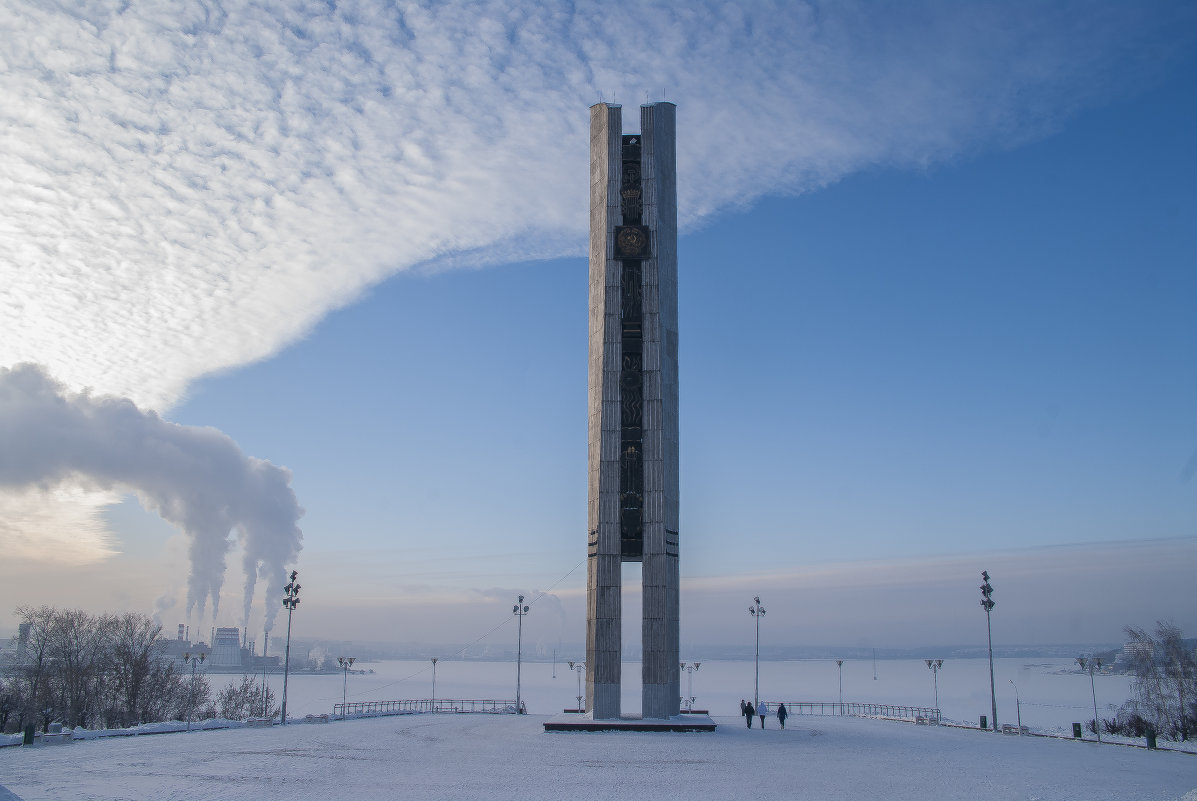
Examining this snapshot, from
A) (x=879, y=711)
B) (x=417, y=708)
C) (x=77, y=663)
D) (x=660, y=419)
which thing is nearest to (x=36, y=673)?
(x=77, y=663)

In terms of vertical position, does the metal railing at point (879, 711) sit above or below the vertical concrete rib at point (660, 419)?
below

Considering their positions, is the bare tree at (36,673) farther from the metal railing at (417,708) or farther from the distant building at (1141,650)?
the distant building at (1141,650)

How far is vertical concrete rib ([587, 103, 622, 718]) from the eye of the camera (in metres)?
38.8

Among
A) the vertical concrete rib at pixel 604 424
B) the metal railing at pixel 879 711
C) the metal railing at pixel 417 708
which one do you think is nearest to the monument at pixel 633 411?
the vertical concrete rib at pixel 604 424

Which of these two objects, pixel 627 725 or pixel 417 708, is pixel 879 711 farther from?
pixel 627 725

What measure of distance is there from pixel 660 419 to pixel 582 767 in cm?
1962

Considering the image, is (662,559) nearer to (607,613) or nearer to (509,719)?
(607,613)

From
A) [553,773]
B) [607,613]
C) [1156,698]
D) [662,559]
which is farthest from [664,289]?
[1156,698]

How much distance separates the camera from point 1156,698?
163ft

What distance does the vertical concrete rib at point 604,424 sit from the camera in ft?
127

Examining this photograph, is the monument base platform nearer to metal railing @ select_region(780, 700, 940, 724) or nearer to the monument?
the monument

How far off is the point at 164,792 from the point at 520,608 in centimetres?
3402

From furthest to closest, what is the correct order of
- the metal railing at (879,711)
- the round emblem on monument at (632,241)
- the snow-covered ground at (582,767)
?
the metal railing at (879,711), the round emblem on monument at (632,241), the snow-covered ground at (582,767)

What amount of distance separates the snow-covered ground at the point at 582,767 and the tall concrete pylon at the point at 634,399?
522 cm
